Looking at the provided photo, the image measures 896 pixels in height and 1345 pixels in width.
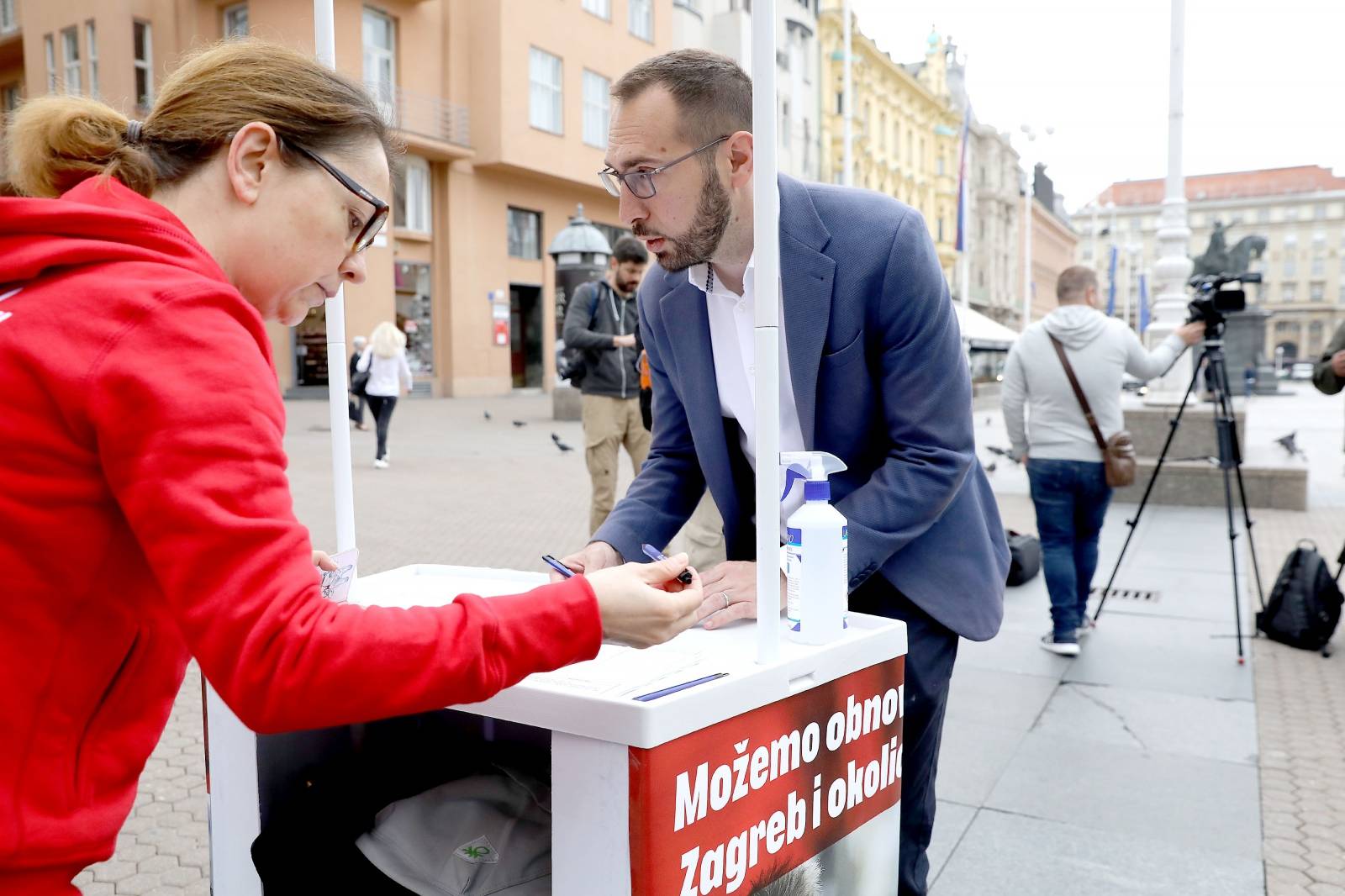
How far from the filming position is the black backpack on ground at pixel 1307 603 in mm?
5500

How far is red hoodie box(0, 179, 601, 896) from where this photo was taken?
1007 mm

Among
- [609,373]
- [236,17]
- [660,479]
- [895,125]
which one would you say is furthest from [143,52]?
[895,125]

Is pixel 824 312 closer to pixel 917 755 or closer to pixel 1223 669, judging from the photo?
pixel 917 755

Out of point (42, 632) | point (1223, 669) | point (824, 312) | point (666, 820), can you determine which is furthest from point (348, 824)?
point (1223, 669)

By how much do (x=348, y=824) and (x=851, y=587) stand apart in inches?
36.6

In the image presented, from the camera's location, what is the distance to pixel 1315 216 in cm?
10900

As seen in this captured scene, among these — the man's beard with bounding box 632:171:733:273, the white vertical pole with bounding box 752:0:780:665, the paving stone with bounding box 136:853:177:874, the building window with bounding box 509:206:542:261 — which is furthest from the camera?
the building window with bounding box 509:206:542:261

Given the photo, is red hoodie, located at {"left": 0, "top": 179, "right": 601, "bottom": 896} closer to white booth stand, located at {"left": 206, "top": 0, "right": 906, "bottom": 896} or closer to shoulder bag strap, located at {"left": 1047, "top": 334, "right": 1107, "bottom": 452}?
white booth stand, located at {"left": 206, "top": 0, "right": 906, "bottom": 896}

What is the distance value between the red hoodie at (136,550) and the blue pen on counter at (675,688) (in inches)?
10.1

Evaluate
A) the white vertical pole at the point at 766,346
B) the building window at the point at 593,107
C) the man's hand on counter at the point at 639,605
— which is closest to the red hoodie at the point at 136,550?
the man's hand on counter at the point at 639,605

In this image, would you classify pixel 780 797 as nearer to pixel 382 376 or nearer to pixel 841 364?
pixel 841 364

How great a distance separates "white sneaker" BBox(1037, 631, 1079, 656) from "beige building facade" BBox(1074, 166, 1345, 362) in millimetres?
109075

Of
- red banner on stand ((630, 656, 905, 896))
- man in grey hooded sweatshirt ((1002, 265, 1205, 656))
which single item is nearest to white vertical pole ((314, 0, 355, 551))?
red banner on stand ((630, 656, 905, 896))

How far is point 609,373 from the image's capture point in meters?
7.00
